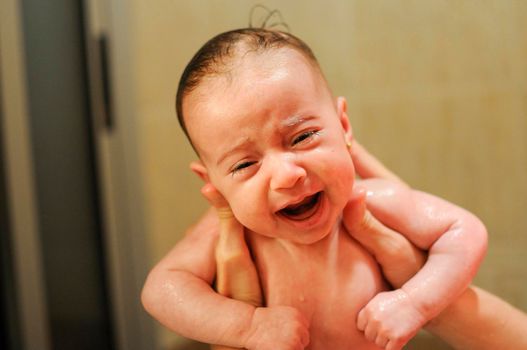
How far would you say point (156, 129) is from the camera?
0.90m

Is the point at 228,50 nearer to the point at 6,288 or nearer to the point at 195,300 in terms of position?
the point at 195,300

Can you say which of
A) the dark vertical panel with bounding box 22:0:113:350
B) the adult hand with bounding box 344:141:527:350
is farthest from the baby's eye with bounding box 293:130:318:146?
the dark vertical panel with bounding box 22:0:113:350

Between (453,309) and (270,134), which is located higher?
(270,134)

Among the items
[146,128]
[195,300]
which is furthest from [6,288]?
[195,300]

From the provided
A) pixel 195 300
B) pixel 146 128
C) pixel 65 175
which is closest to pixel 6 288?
pixel 65 175

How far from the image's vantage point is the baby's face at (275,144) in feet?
1.50

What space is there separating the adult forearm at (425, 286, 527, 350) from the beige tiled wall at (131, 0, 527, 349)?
155 mm

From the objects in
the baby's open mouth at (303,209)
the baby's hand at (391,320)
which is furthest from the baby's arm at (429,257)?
the baby's open mouth at (303,209)

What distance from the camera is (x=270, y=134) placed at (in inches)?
18.0

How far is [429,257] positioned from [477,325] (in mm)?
96

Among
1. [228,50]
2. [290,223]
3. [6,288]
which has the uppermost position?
[228,50]

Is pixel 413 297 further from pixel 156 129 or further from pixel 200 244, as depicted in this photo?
pixel 156 129

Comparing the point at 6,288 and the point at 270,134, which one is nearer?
the point at 270,134

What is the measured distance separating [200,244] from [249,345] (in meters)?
0.13
